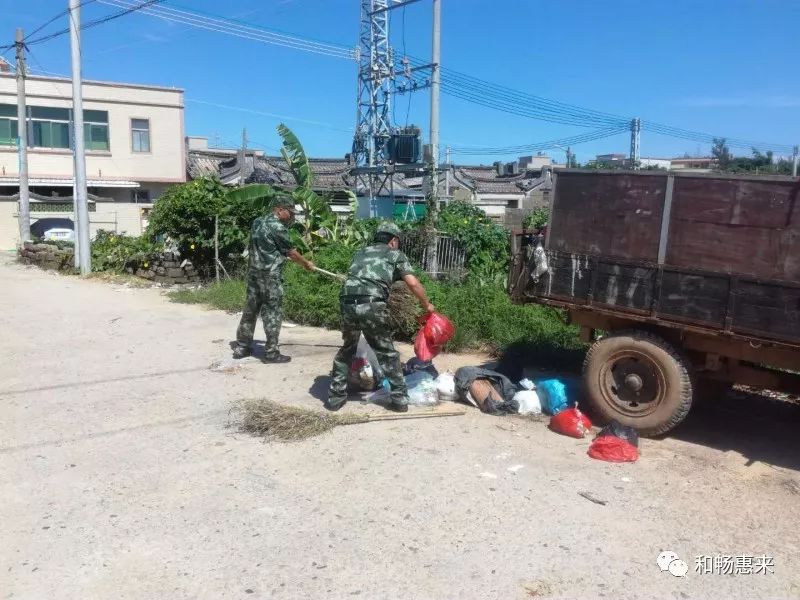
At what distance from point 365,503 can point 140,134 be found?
3410 centimetres

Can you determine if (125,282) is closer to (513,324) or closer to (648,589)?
(513,324)

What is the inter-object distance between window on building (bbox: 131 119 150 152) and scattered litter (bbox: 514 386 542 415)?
107 feet

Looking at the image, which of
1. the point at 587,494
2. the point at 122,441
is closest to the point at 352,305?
the point at 122,441

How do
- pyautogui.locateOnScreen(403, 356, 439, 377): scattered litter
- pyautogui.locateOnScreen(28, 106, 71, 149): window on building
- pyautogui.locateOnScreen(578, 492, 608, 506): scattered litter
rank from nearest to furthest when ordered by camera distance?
pyautogui.locateOnScreen(578, 492, 608, 506): scattered litter, pyautogui.locateOnScreen(403, 356, 439, 377): scattered litter, pyautogui.locateOnScreen(28, 106, 71, 149): window on building

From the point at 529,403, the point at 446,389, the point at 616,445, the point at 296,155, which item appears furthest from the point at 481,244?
the point at 616,445

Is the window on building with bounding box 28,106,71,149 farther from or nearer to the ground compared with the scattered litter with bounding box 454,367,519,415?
farther from the ground

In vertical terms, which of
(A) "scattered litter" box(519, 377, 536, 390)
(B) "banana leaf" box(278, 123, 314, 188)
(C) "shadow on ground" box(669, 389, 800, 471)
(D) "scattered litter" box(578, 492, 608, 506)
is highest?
(B) "banana leaf" box(278, 123, 314, 188)

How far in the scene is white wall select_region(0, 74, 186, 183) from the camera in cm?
3191

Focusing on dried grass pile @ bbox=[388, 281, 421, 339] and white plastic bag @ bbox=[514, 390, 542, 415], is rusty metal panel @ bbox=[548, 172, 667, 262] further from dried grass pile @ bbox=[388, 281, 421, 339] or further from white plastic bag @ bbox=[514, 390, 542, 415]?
dried grass pile @ bbox=[388, 281, 421, 339]

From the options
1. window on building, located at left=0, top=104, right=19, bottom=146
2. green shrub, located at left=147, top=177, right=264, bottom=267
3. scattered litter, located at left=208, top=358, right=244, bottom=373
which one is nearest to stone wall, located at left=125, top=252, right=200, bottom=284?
green shrub, located at left=147, top=177, right=264, bottom=267

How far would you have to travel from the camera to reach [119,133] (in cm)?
3403

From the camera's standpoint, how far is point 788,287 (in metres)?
4.95

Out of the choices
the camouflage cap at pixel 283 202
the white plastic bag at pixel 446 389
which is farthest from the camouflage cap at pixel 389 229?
the camouflage cap at pixel 283 202

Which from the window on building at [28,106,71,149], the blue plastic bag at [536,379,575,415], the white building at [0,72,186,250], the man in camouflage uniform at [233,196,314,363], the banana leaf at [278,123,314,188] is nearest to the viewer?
the blue plastic bag at [536,379,575,415]
